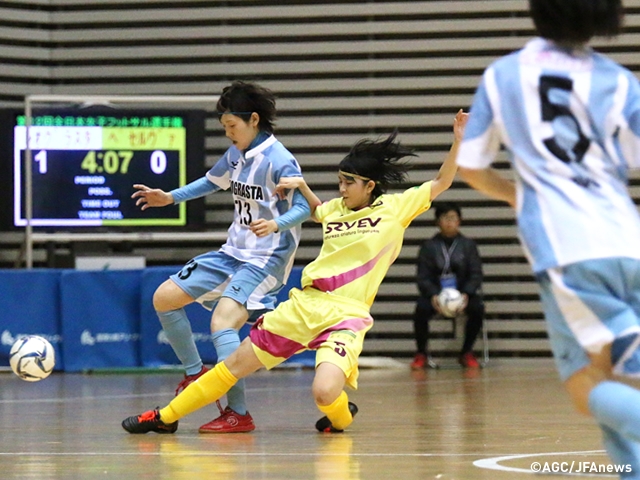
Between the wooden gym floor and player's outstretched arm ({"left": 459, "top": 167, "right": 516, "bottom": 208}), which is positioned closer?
player's outstretched arm ({"left": 459, "top": 167, "right": 516, "bottom": 208})

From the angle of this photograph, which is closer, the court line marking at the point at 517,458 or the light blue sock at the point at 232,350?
the court line marking at the point at 517,458

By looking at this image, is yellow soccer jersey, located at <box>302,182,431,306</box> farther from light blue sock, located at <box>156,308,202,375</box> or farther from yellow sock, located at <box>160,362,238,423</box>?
light blue sock, located at <box>156,308,202,375</box>

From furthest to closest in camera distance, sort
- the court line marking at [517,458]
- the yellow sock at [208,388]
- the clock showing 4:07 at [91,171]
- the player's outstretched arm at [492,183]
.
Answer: the clock showing 4:07 at [91,171] < the yellow sock at [208,388] < the court line marking at [517,458] < the player's outstretched arm at [492,183]

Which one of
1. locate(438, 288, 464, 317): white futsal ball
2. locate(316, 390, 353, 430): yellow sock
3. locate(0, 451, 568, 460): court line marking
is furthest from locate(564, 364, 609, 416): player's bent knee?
locate(438, 288, 464, 317): white futsal ball

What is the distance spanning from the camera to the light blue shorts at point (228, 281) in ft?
16.4

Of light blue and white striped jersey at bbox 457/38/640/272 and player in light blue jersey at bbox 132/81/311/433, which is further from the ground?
light blue and white striped jersey at bbox 457/38/640/272

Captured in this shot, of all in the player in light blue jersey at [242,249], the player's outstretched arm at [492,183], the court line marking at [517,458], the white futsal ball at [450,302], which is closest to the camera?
the player's outstretched arm at [492,183]

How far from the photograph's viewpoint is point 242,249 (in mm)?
5133

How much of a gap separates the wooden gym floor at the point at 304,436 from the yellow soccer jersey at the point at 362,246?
2.18 feet

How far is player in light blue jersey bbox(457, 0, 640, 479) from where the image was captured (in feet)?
7.32

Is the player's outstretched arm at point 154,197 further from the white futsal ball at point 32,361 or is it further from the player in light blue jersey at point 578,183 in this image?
the player in light blue jersey at point 578,183

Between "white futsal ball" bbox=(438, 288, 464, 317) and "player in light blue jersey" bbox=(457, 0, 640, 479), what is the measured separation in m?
6.59

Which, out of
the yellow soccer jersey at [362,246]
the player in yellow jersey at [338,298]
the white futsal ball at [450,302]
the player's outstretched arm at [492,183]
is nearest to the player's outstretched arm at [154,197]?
the player in yellow jersey at [338,298]

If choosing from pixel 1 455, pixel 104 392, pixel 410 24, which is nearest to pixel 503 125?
pixel 1 455
